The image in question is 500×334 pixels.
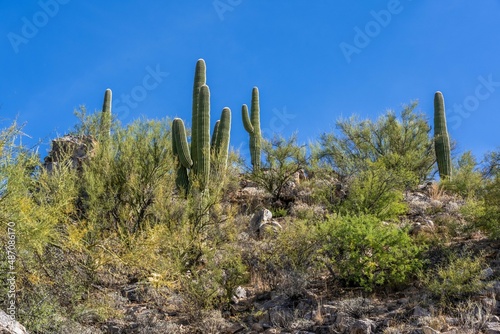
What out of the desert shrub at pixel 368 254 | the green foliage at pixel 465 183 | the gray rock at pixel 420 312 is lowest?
the gray rock at pixel 420 312

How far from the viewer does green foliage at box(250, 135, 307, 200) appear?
18203mm

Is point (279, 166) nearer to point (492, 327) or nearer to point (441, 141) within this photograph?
point (441, 141)

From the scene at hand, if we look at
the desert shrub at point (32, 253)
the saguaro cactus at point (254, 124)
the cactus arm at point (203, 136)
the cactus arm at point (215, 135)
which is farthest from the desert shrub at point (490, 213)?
the saguaro cactus at point (254, 124)

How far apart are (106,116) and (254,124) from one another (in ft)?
19.4

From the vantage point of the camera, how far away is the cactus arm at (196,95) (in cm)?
1509

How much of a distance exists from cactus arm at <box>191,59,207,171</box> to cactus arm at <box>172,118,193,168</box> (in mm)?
179

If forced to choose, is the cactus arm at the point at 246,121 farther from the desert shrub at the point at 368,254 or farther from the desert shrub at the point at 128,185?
the desert shrub at the point at 368,254

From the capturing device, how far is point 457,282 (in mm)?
8672

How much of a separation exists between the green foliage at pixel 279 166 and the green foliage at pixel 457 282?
360 inches

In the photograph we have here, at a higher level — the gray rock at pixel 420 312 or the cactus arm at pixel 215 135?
the cactus arm at pixel 215 135

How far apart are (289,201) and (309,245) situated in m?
7.19

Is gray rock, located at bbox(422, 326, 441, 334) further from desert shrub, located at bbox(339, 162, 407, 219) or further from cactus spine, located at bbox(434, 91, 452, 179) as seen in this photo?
cactus spine, located at bbox(434, 91, 452, 179)

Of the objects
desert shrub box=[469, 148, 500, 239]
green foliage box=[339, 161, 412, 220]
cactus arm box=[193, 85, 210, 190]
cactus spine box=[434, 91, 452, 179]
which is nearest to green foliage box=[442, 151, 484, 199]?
Answer: cactus spine box=[434, 91, 452, 179]

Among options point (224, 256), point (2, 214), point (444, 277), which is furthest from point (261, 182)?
point (2, 214)
